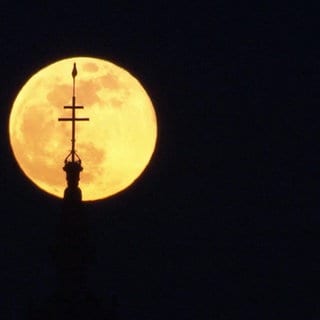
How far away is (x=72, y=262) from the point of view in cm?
18912

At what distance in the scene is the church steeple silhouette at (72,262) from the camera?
7397 inches

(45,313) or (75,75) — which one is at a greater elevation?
(75,75)

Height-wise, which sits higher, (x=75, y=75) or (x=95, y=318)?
(x=75, y=75)

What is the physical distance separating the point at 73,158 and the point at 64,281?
242 inches

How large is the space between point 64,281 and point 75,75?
426 inches

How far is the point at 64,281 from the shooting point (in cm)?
18888

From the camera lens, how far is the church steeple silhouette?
18788cm

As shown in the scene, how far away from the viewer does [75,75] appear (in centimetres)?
19375

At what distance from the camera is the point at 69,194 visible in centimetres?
19112

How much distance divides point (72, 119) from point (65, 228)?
558cm

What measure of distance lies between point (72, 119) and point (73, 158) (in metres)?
2.04

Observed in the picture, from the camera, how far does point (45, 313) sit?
188000mm

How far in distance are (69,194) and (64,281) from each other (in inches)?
181

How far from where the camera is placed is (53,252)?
189625 mm
